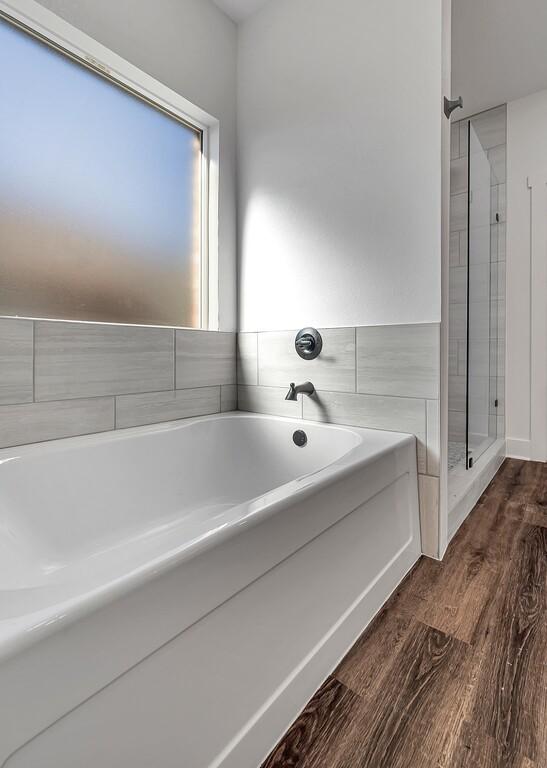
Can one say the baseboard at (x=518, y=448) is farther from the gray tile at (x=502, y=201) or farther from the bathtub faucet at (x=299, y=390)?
the bathtub faucet at (x=299, y=390)

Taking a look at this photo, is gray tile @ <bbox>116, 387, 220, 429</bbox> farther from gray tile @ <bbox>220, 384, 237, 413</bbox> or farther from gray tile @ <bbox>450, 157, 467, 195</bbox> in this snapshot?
gray tile @ <bbox>450, 157, 467, 195</bbox>

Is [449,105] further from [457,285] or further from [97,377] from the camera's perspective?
[97,377]

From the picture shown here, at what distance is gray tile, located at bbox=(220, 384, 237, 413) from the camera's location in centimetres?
204

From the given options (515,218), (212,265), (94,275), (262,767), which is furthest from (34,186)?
(515,218)

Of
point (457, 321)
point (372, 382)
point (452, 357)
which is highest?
point (457, 321)

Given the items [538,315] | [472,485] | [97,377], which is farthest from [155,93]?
[538,315]

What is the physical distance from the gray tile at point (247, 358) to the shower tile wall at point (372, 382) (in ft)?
0.06

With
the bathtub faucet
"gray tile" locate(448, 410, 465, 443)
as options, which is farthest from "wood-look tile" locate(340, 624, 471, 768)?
the bathtub faucet

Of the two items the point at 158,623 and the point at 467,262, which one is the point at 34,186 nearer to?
the point at 158,623

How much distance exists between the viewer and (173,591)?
595mm

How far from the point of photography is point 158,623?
0.57m

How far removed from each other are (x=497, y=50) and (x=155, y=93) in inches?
82.8

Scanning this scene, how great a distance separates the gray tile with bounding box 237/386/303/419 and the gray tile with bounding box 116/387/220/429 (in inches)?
5.7

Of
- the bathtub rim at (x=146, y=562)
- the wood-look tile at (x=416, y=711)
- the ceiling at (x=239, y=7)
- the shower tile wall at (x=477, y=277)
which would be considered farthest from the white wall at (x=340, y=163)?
the wood-look tile at (x=416, y=711)
